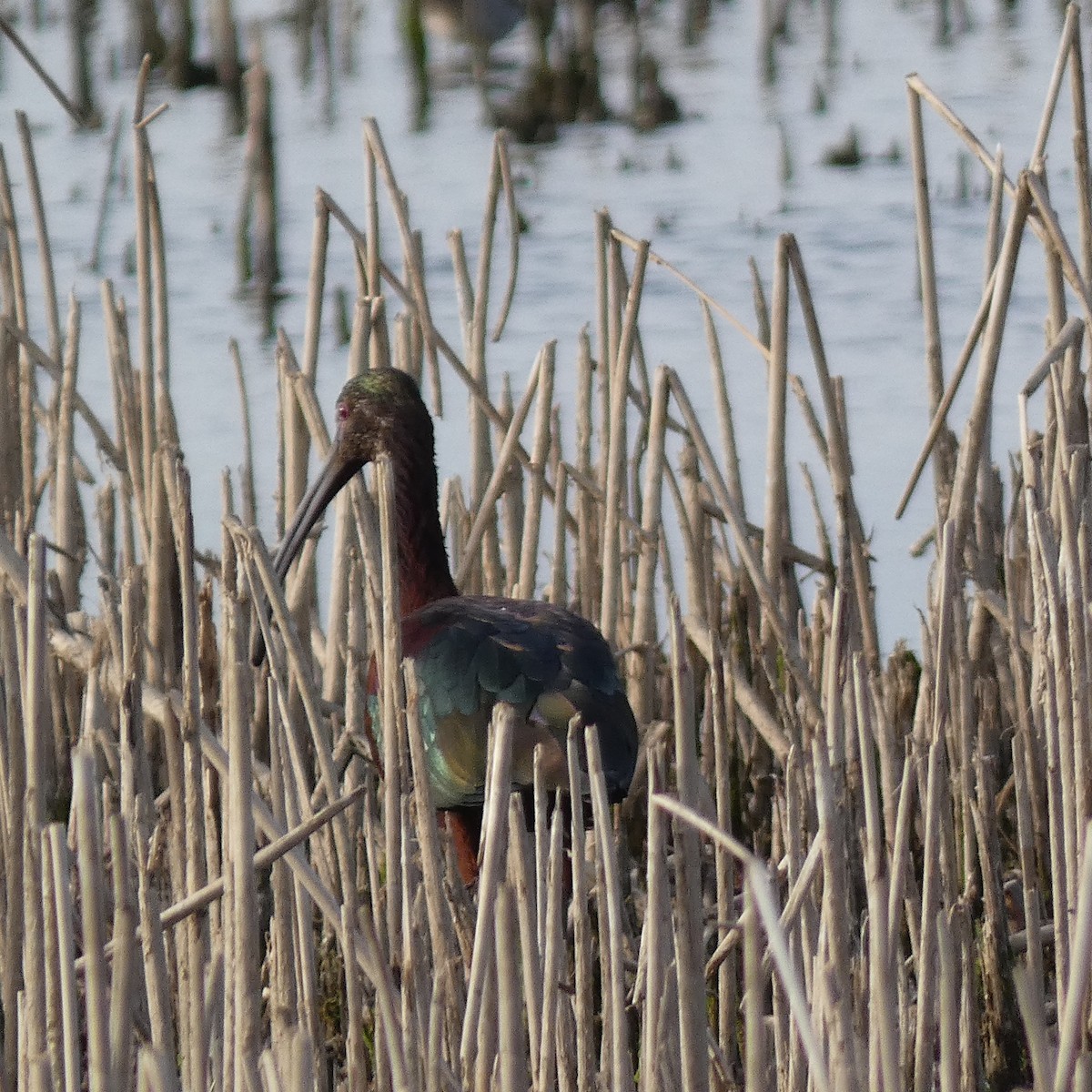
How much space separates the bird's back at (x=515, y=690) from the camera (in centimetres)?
319

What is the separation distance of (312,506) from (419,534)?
23 cm

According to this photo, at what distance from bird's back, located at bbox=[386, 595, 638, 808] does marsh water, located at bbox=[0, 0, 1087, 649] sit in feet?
7.07

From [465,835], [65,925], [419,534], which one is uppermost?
[65,925]

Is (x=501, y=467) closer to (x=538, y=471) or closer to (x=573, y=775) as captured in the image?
(x=538, y=471)

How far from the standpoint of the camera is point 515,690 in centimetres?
329

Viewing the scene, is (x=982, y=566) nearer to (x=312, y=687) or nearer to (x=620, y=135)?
(x=312, y=687)

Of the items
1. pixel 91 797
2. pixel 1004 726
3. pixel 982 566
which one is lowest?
pixel 1004 726

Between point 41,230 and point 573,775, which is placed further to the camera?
point 41,230

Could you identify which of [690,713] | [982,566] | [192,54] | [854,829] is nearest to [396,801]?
[690,713]

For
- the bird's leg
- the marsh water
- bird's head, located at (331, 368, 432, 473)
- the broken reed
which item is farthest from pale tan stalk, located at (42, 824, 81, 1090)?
the marsh water

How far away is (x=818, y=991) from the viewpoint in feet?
6.45

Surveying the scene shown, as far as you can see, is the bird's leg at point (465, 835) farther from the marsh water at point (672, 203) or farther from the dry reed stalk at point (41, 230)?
the marsh water at point (672, 203)

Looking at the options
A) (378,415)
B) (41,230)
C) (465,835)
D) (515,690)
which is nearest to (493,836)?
(515,690)

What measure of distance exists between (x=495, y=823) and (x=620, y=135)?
1006 centimetres
